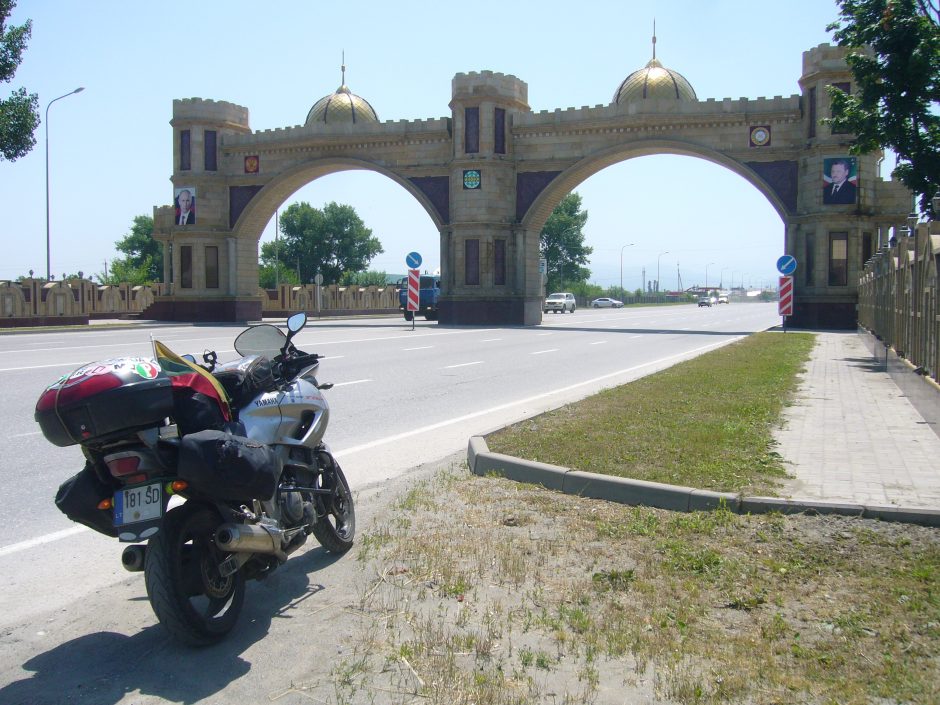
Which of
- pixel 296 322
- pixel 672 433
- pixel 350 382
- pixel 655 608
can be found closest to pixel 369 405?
pixel 350 382

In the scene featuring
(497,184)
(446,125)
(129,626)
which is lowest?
(129,626)

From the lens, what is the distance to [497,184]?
38688 mm

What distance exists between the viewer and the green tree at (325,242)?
9519cm

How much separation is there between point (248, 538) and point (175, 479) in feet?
1.38

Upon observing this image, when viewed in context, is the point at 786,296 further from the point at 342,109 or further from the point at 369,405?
the point at 342,109

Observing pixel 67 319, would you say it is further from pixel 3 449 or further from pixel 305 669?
pixel 305 669

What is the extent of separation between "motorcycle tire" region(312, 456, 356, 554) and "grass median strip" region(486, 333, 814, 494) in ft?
6.69

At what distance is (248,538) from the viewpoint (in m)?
3.79

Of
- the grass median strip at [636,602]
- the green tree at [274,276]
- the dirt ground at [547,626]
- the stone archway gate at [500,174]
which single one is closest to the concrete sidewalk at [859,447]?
the grass median strip at [636,602]

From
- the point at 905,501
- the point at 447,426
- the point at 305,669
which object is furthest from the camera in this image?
the point at 447,426

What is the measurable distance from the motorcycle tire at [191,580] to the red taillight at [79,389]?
599mm

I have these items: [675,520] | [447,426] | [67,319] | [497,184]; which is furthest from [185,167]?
[675,520]

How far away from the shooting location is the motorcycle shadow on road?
338 cm

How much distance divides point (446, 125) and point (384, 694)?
3832 cm
